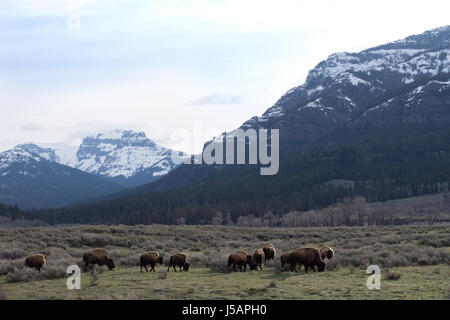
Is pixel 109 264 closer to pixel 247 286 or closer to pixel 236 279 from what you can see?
pixel 236 279

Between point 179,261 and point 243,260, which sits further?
point 179,261

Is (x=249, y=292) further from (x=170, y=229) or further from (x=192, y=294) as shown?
(x=170, y=229)

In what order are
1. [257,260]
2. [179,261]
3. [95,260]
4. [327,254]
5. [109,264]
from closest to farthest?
[257,260], [95,260], [179,261], [109,264], [327,254]

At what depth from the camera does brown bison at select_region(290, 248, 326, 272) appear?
2727 centimetres

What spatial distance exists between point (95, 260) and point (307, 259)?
12397mm

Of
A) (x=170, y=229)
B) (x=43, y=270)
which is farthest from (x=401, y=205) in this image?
(x=43, y=270)

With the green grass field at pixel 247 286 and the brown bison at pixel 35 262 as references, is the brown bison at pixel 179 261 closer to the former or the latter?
the green grass field at pixel 247 286

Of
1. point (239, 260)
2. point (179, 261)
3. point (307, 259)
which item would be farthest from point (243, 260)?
point (179, 261)

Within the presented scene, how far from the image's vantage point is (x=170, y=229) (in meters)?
60.9

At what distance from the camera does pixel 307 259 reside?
27547mm

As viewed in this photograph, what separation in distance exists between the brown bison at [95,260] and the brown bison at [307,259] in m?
10.9

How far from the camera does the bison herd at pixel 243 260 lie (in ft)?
90.4

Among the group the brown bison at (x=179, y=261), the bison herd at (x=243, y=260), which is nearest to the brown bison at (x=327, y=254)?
the bison herd at (x=243, y=260)
